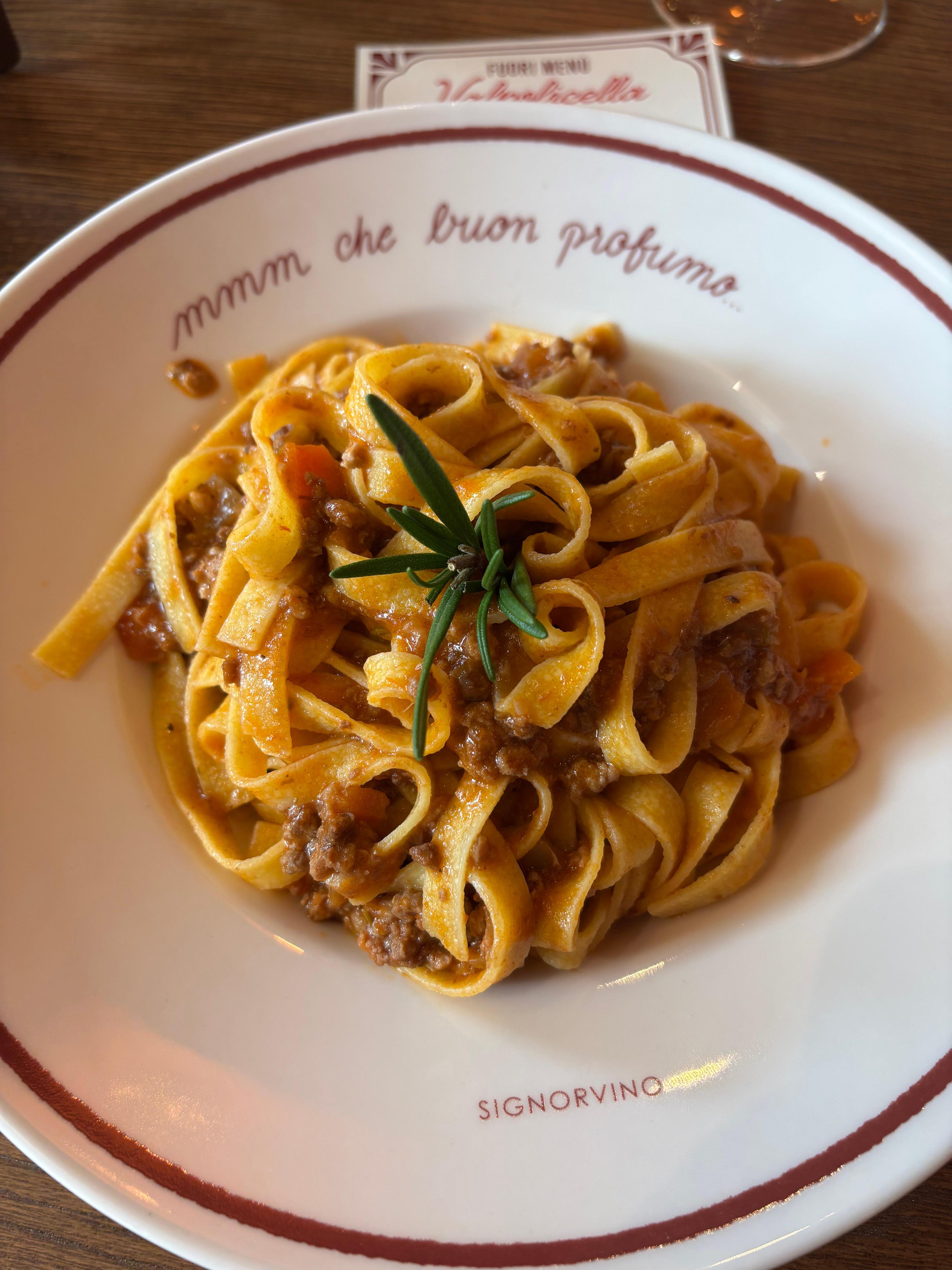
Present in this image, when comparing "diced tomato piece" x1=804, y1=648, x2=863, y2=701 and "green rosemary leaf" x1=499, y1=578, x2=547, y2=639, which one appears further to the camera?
"diced tomato piece" x1=804, y1=648, x2=863, y2=701

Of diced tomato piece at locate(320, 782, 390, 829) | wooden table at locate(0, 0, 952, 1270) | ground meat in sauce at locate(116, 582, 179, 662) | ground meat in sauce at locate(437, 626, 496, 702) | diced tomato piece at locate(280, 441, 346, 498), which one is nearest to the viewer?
ground meat in sauce at locate(437, 626, 496, 702)

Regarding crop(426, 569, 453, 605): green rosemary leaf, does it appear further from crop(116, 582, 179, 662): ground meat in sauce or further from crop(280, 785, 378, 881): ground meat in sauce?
crop(116, 582, 179, 662): ground meat in sauce

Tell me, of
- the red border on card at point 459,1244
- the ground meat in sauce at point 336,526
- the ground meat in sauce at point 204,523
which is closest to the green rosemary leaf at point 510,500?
the ground meat in sauce at point 336,526

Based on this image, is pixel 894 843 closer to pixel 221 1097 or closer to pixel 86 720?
pixel 221 1097

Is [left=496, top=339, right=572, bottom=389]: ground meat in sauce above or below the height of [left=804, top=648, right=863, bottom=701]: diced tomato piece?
above

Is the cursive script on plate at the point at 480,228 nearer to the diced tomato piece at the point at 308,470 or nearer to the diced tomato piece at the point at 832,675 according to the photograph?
the diced tomato piece at the point at 308,470

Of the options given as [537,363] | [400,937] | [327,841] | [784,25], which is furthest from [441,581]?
[784,25]

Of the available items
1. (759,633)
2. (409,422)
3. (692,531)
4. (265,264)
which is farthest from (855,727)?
(265,264)

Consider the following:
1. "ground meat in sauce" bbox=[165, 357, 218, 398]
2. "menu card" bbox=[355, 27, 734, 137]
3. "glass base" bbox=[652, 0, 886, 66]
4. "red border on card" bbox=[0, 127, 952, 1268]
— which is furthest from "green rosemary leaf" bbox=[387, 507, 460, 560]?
"glass base" bbox=[652, 0, 886, 66]
